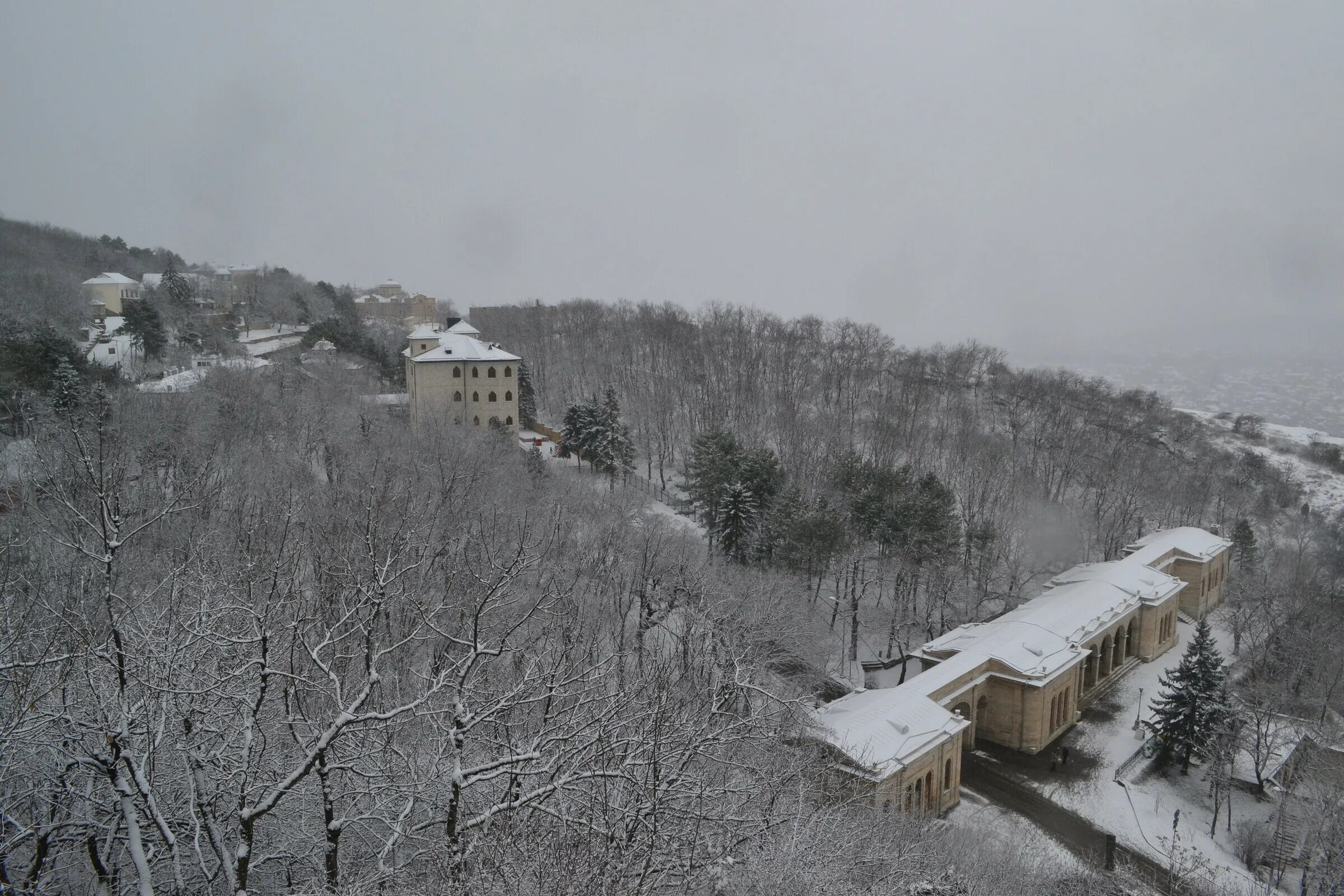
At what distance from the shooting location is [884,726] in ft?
54.7

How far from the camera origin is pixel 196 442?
24.6 metres

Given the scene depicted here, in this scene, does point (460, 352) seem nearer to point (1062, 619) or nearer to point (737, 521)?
point (737, 521)

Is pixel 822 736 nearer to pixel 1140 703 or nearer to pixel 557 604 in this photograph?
pixel 557 604

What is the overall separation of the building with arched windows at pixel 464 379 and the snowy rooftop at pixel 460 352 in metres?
0.03

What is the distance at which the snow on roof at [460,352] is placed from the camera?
3825 centimetres

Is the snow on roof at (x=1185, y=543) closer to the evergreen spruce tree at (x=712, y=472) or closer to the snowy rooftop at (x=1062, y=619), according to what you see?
the snowy rooftop at (x=1062, y=619)

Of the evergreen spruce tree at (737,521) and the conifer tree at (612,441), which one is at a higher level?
the conifer tree at (612,441)

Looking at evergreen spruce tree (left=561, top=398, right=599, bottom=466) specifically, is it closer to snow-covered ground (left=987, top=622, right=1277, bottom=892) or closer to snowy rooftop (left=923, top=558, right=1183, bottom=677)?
snowy rooftop (left=923, top=558, right=1183, bottom=677)

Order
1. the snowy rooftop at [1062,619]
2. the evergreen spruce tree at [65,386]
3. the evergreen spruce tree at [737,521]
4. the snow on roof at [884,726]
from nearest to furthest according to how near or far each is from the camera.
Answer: the snow on roof at [884,726] < the snowy rooftop at [1062,619] < the evergreen spruce tree at [65,386] < the evergreen spruce tree at [737,521]

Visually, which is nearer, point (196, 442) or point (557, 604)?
point (557, 604)

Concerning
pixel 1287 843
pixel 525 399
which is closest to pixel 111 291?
pixel 525 399

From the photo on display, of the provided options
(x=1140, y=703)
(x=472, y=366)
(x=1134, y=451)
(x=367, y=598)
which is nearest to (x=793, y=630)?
(x=1140, y=703)

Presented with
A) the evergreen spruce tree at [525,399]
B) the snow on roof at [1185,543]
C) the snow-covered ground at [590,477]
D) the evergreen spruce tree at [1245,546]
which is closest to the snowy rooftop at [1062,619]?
the snow on roof at [1185,543]

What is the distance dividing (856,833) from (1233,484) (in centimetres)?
3748
